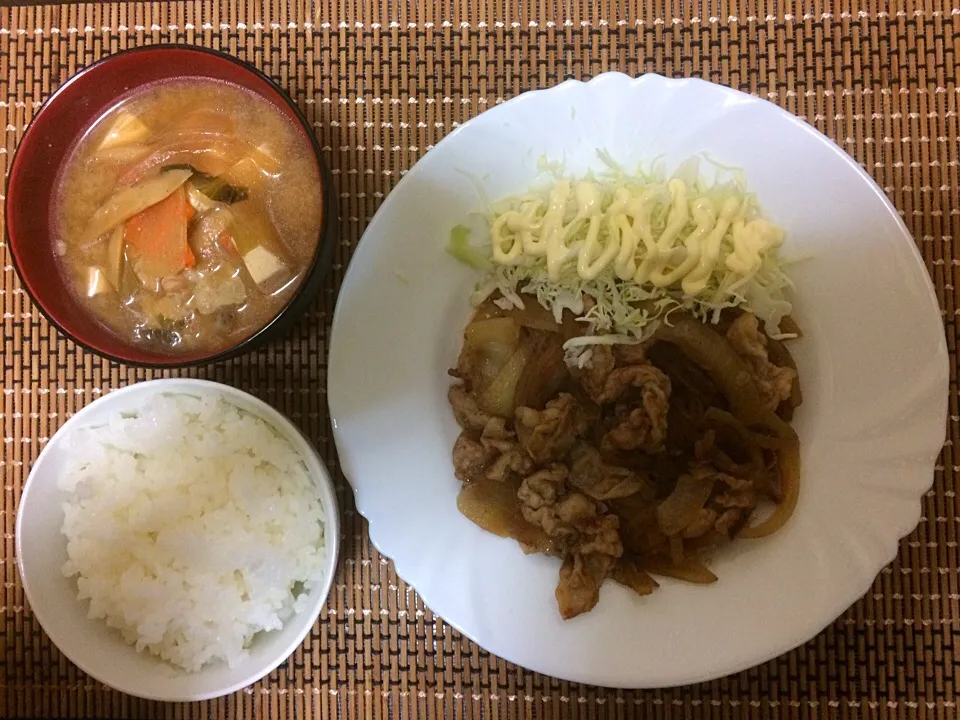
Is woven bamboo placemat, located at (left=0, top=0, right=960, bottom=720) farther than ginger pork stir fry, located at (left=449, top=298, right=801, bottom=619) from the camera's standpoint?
Yes

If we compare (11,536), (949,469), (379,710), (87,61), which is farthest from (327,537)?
(949,469)

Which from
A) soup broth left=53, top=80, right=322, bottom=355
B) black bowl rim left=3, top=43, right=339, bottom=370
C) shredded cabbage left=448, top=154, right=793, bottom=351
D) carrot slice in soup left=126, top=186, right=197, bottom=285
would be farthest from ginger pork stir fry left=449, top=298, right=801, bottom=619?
carrot slice in soup left=126, top=186, right=197, bottom=285

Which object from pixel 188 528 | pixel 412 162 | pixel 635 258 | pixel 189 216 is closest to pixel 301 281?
pixel 189 216

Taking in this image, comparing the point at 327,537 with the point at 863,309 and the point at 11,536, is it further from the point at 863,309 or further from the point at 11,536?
the point at 863,309

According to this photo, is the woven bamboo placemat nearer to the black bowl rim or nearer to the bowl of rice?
the bowl of rice

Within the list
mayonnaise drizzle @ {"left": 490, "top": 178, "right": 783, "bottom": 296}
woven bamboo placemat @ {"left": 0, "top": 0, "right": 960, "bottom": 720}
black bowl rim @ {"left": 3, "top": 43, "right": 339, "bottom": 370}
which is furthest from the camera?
woven bamboo placemat @ {"left": 0, "top": 0, "right": 960, "bottom": 720}

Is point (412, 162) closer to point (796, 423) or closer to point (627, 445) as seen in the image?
point (627, 445)

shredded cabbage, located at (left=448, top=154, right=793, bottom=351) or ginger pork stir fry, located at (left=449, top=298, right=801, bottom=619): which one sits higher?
shredded cabbage, located at (left=448, top=154, right=793, bottom=351)
